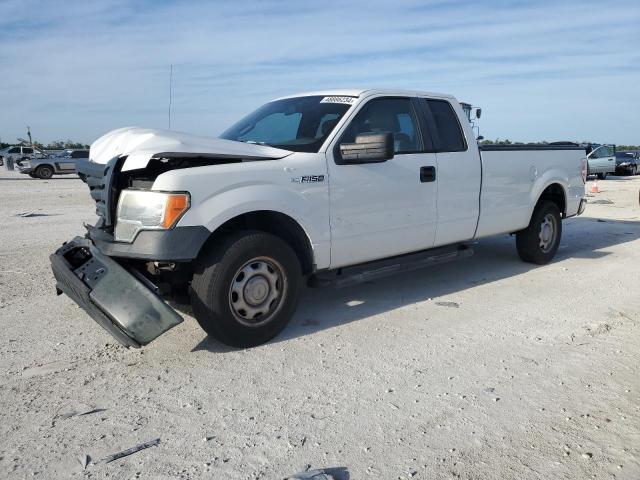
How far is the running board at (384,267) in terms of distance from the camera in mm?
4641

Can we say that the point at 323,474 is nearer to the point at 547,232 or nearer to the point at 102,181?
the point at 102,181

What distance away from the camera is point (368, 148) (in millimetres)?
4355

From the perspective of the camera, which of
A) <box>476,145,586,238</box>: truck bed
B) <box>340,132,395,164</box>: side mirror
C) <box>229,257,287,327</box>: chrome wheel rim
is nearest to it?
<box>229,257,287,327</box>: chrome wheel rim

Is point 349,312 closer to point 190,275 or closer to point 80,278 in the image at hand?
point 190,275

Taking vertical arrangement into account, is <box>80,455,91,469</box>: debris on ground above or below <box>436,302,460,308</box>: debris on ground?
above

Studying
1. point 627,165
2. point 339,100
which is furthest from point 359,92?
point 627,165

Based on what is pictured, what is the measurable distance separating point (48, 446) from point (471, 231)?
441 centimetres

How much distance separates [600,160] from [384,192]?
2508 cm

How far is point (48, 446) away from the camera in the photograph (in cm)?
284

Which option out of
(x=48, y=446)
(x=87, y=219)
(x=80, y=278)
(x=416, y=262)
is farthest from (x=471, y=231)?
(x=87, y=219)

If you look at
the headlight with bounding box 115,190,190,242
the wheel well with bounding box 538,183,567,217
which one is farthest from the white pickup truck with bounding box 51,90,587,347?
the wheel well with bounding box 538,183,567,217

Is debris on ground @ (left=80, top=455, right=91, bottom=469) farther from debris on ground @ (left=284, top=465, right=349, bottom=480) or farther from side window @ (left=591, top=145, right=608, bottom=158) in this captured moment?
side window @ (left=591, top=145, right=608, bottom=158)

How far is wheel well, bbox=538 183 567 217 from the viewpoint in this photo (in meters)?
7.08

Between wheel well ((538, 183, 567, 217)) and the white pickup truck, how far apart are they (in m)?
1.58
